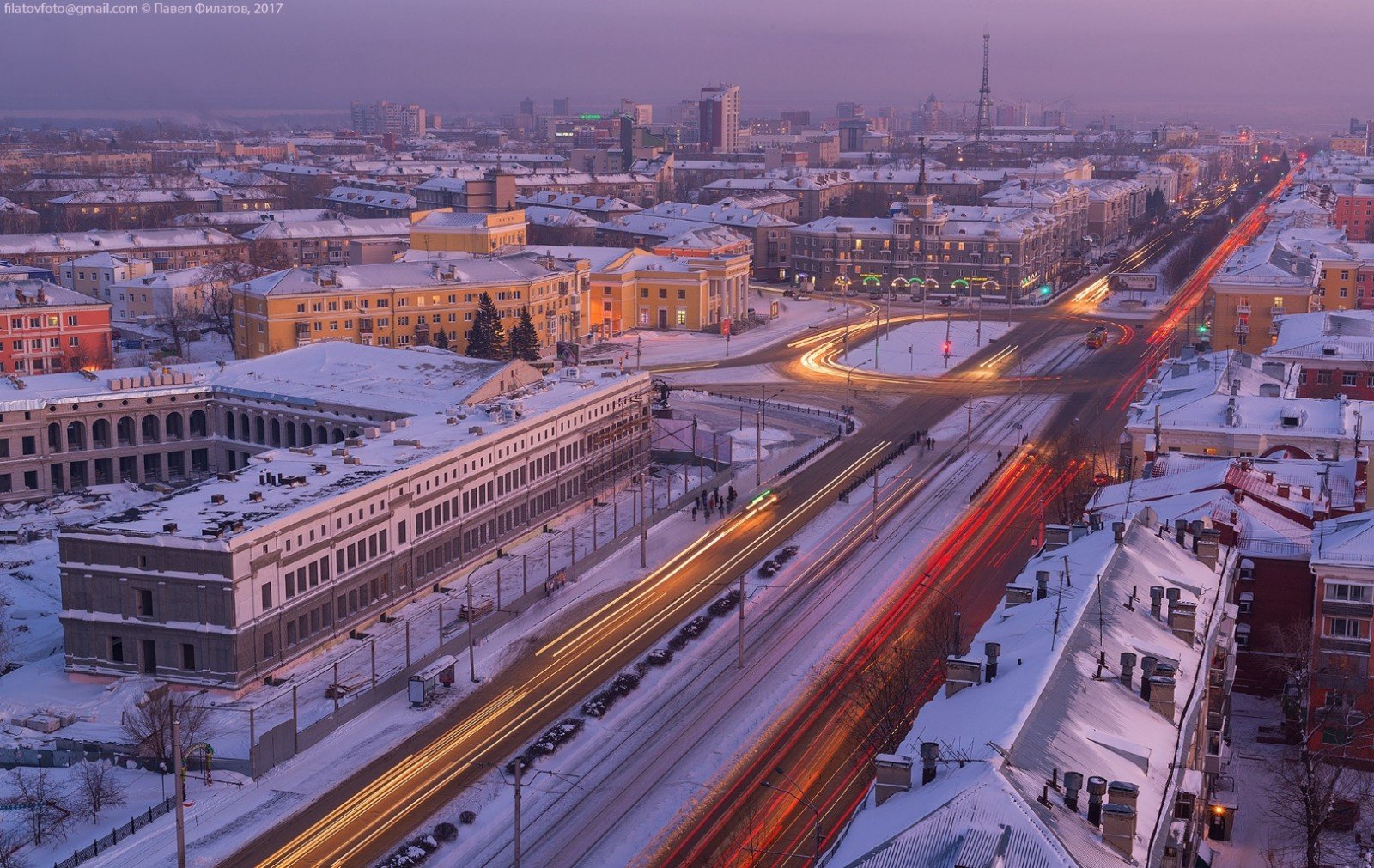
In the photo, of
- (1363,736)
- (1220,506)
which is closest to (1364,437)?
(1220,506)

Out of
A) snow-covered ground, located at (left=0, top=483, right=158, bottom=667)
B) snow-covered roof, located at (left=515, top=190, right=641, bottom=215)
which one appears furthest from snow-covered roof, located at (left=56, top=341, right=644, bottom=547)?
snow-covered roof, located at (left=515, top=190, right=641, bottom=215)

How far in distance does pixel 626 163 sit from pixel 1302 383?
144758 millimetres

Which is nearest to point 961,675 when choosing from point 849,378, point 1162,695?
point 1162,695

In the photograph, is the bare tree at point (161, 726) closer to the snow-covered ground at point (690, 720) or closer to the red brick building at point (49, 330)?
the snow-covered ground at point (690, 720)

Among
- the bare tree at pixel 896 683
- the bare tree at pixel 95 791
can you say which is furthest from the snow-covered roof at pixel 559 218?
the bare tree at pixel 95 791

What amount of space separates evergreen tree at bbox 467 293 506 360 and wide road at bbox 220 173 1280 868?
2585cm

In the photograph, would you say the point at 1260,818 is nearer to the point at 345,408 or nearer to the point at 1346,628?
the point at 1346,628

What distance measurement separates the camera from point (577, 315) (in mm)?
89812

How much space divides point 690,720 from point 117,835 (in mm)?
12623

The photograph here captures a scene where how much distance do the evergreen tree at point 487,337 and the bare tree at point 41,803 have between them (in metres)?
47.8

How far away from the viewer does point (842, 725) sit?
35406mm

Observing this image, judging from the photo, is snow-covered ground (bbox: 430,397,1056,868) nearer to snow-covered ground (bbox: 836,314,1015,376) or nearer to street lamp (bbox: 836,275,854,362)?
snow-covered ground (bbox: 836,314,1015,376)

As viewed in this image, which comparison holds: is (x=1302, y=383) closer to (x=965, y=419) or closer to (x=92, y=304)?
(x=965, y=419)

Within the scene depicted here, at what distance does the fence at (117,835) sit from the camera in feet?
94.7
